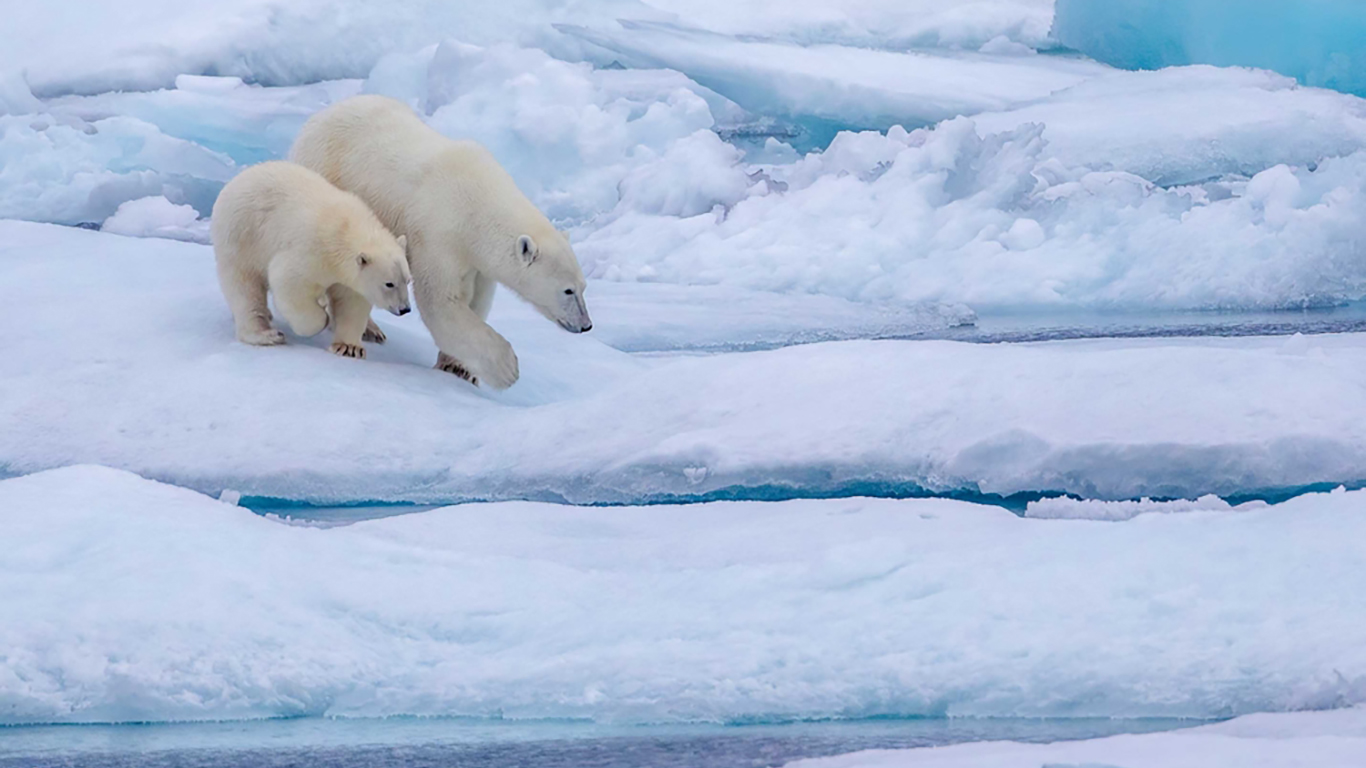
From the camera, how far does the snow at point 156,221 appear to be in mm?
9867

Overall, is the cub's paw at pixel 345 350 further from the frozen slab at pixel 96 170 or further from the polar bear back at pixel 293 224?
the frozen slab at pixel 96 170

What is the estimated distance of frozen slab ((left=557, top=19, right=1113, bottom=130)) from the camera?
36.9 feet

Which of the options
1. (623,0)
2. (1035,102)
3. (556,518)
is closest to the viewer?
(556,518)

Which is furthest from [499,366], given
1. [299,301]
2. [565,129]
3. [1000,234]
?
[565,129]

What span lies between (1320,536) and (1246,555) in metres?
0.18

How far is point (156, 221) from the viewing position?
400 inches

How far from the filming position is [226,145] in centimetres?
1227

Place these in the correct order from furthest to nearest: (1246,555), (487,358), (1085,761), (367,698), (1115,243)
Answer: (1115,243) → (487,358) → (1246,555) → (367,698) → (1085,761)

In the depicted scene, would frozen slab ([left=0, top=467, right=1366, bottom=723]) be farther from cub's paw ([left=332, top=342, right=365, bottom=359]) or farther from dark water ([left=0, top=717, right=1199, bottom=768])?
cub's paw ([left=332, top=342, right=365, bottom=359])

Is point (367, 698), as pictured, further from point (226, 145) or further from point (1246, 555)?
point (226, 145)

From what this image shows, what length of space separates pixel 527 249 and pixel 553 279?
13cm

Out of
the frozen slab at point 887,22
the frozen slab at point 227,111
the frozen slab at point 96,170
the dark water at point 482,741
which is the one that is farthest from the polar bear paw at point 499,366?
the frozen slab at point 887,22

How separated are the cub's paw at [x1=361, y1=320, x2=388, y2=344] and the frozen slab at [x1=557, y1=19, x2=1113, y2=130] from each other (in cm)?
700

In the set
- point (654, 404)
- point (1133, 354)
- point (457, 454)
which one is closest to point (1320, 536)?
point (1133, 354)
